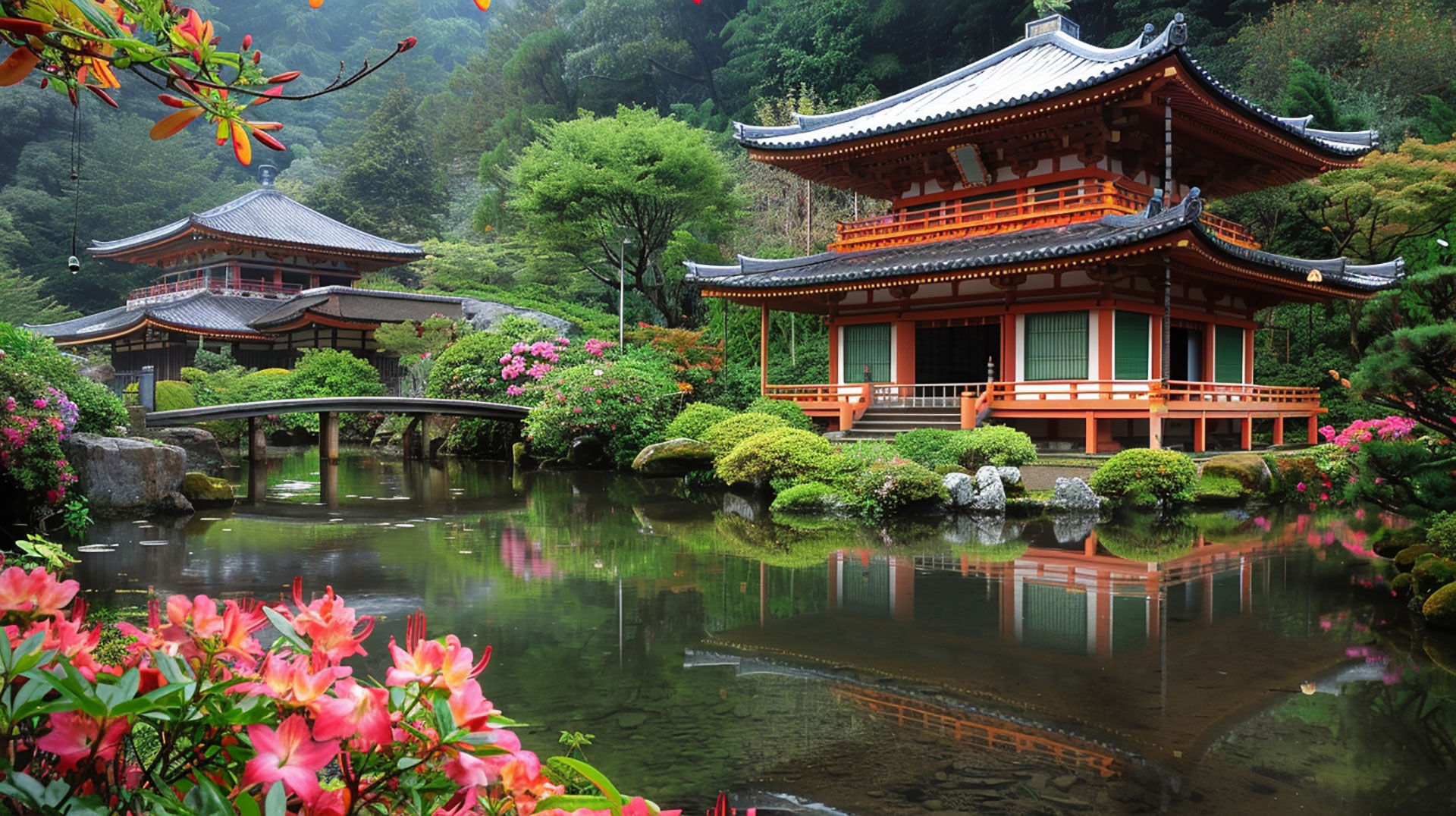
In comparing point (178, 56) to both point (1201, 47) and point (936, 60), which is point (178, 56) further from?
point (936, 60)

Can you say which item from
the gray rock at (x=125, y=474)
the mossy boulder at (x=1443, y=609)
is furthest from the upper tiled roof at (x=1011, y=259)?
the gray rock at (x=125, y=474)

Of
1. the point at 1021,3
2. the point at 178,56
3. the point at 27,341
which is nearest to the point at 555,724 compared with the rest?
the point at 178,56

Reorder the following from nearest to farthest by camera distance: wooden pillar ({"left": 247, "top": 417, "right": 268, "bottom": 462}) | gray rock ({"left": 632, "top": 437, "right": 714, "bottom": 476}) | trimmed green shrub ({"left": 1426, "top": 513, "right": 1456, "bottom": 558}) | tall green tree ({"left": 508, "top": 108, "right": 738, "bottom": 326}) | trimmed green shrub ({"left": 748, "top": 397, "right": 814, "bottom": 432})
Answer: trimmed green shrub ({"left": 1426, "top": 513, "right": 1456, "bottom": 558}) → gray rock ({"left": 632, "top": 437, "right": 714, "bottom": 476}) → trimmed green shrub ({"left": 748, "top": 397, "right": 814, "bottom": 432}) → wooden pillar ({"left": 247, "top": 417, "right": 268, "bottom": 462}) → tall green tree ({"left": 508, "top": 108, "right": 738, "bottom": 326})

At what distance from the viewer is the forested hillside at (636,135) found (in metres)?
26.1

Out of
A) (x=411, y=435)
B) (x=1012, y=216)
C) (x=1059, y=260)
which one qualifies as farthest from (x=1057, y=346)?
(x=411, y=435)

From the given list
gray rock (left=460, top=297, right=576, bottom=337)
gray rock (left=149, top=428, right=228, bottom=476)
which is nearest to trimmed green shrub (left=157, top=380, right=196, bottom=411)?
gray rock (left=460, top=297, right=576, bottom=337)

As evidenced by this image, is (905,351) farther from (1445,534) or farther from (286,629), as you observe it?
(286,629)

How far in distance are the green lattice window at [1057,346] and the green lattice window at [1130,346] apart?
533 mm

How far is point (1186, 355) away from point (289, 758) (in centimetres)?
2069

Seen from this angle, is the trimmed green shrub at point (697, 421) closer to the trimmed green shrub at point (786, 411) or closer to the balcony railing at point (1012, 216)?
the trimmed green shrub at point (786, 411)

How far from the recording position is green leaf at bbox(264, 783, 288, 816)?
1.06m

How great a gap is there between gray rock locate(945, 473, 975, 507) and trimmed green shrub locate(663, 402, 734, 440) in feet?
17.9

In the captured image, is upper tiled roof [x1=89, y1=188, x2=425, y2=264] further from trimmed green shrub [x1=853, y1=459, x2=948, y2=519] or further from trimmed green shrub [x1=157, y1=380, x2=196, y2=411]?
trimmed green shrub [x1=853, y1=459, x2=948, y2=519]

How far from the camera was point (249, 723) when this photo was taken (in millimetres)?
1201
